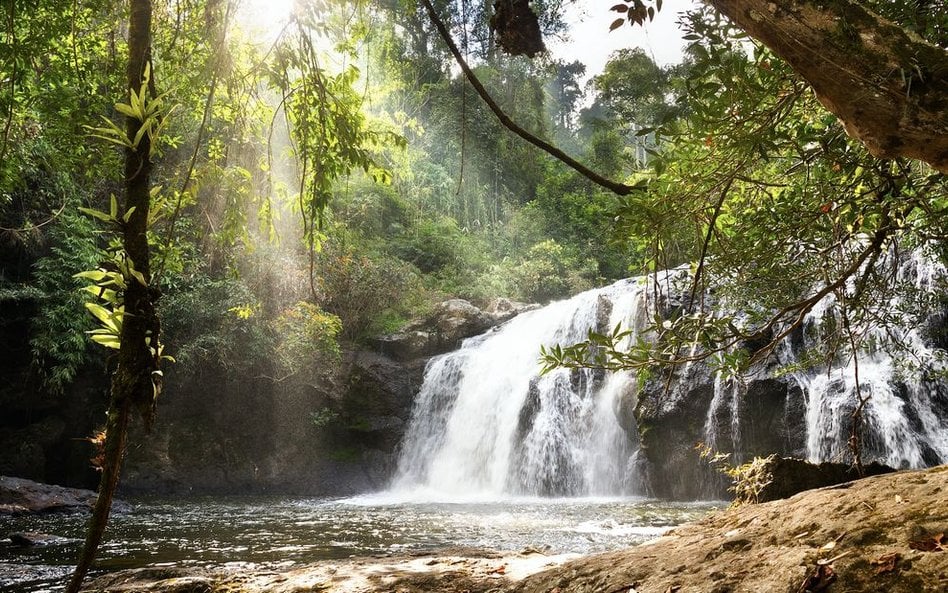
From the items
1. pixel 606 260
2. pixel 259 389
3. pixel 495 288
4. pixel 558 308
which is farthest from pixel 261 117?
pixel 606 260

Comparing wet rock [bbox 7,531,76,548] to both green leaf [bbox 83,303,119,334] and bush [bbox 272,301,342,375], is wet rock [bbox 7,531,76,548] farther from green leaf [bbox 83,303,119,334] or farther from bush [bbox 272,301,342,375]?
bush [bbox 272,301,342,375]

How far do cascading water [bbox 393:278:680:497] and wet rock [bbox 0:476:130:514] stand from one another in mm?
6932

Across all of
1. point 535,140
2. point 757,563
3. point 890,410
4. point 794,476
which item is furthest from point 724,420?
point 535,140

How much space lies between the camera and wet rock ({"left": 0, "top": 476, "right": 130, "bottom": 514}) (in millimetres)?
8664

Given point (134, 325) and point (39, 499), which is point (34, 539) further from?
point (134, 325)

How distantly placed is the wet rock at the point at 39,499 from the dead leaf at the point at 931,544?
413 inches

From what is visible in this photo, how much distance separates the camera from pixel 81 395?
42.7 ft

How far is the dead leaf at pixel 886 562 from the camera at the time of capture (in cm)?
156

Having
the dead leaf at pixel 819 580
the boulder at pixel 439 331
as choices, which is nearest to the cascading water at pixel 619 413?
the boulder at pixel 439 331

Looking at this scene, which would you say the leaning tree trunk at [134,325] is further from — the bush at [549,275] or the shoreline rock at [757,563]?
the bush at [549,275]

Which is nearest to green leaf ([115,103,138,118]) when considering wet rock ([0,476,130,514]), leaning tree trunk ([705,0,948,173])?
leaning tree trunk ([705,0,948,173])

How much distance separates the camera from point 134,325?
1649 millimetres

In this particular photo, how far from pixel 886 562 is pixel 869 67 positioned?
54.4 inches

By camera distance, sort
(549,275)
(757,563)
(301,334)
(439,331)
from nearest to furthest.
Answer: (757,563) < (301,334) < (439,331) < (549,275)
